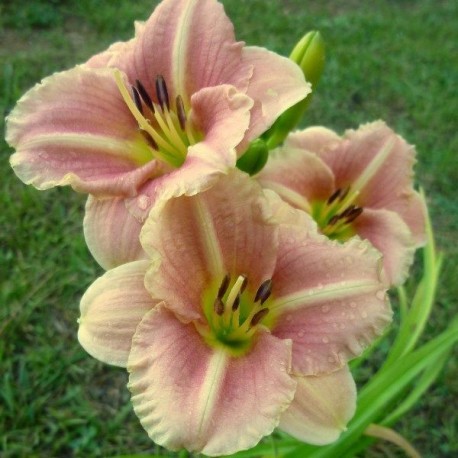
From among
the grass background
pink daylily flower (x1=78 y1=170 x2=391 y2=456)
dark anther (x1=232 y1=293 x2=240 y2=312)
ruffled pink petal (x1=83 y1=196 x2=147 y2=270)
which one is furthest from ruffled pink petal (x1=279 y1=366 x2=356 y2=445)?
the grass background

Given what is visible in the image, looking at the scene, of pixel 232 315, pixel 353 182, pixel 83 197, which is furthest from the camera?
pixel 83 197

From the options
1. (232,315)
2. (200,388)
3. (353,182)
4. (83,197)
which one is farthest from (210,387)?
(83,197)

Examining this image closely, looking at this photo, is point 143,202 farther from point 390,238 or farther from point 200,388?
point 390,238

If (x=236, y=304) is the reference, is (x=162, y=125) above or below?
above

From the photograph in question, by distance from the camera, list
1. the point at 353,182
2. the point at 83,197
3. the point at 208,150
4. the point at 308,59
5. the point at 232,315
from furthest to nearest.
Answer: the point at 83,197 → the point at 353,182 → the point at 308,59 → the point at 232,315 → the point at 208,150

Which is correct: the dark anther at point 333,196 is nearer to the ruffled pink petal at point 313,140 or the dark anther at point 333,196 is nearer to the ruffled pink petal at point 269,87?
the ruffled pink petal at point 313,140

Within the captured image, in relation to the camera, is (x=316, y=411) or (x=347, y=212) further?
(x=347, y=212)

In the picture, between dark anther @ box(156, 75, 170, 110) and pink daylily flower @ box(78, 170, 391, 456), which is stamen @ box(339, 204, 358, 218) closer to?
pink daylily flower @ box(78, 170, 391, 456)

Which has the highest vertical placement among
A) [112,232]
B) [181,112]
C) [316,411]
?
[181,112]
